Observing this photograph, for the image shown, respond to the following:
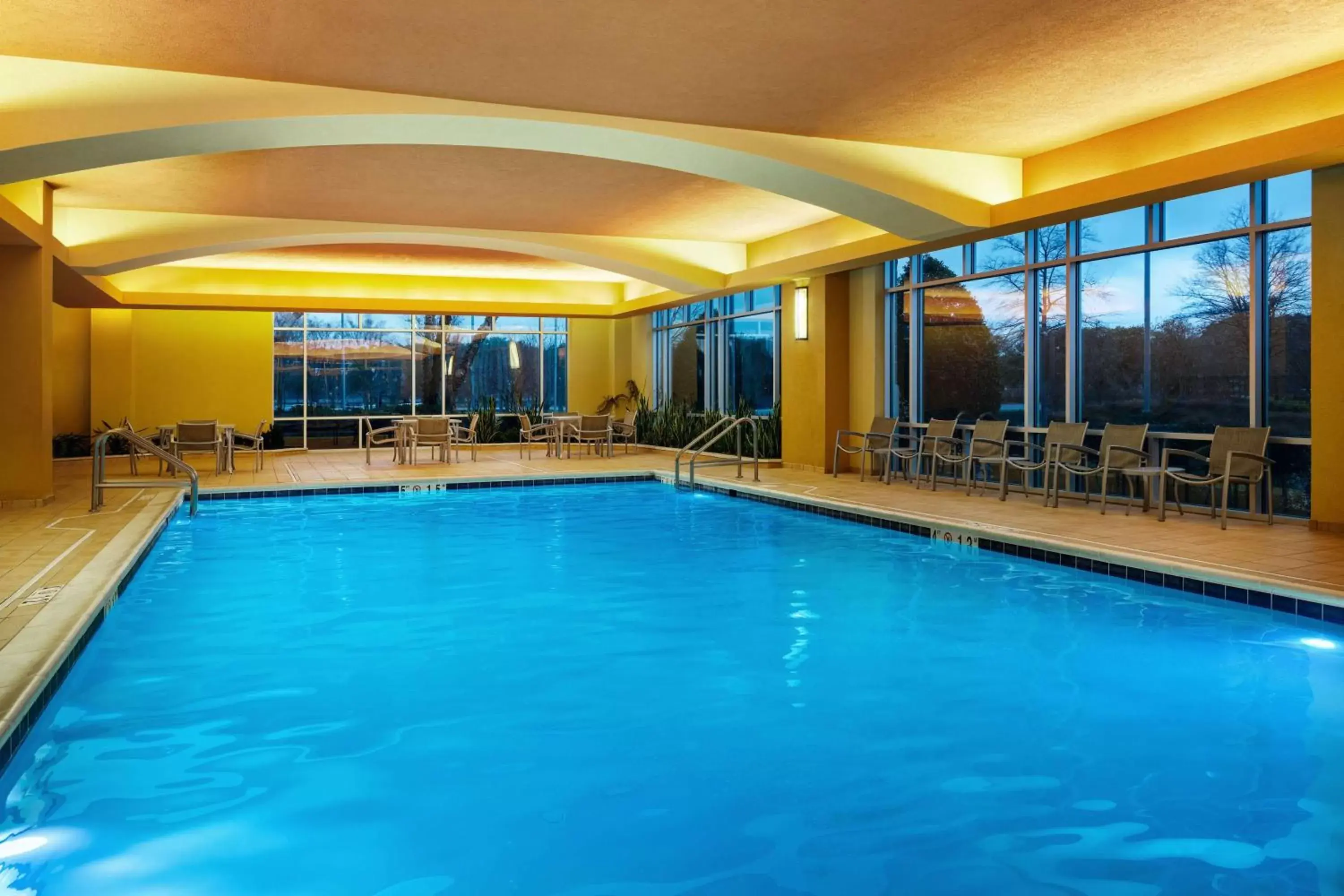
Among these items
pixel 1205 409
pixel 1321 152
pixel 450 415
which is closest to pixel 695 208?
pixel 1205 409

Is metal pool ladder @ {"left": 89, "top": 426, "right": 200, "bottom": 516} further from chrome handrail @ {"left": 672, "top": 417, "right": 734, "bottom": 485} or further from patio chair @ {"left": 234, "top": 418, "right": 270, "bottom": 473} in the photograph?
chrome handrail @ {"left": 672, "top": 417, "right": 734, "bottom": 485}

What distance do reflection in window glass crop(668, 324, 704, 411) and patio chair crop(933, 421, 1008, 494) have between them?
7386 millimetres

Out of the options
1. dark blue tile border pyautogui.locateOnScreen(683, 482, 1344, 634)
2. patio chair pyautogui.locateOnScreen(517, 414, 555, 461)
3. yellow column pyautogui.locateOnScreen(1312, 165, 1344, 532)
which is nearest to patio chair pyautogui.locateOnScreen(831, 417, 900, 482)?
dark blue tile border pyautogui.locateOnScreen(683, 482, 1344, 634)

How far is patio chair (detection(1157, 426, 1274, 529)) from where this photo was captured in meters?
7.83

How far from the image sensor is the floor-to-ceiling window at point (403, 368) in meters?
19.3

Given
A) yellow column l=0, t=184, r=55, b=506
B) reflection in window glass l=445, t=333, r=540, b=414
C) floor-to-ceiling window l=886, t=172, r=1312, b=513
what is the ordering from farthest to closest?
reflection in window glass l=445, t=333, r=540, b=414, yellow column l=0, t=184, r=55, b=506, floor-to-ceiling window l=886, t=172, r=1312, b=513

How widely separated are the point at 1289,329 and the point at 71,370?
699 inches

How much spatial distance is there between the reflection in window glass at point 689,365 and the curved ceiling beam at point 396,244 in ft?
11.7

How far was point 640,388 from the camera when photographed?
2091 centimetres

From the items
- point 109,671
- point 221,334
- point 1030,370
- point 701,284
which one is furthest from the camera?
point 221,334

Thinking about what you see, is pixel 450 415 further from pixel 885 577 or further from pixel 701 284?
pixel 885 577

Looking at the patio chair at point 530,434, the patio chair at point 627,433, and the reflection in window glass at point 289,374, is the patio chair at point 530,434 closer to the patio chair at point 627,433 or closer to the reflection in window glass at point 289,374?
the patio chair at point 627,433

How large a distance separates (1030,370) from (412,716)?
851 cm

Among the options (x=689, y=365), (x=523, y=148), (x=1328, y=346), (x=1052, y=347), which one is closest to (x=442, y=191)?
(x=523, y=148)
